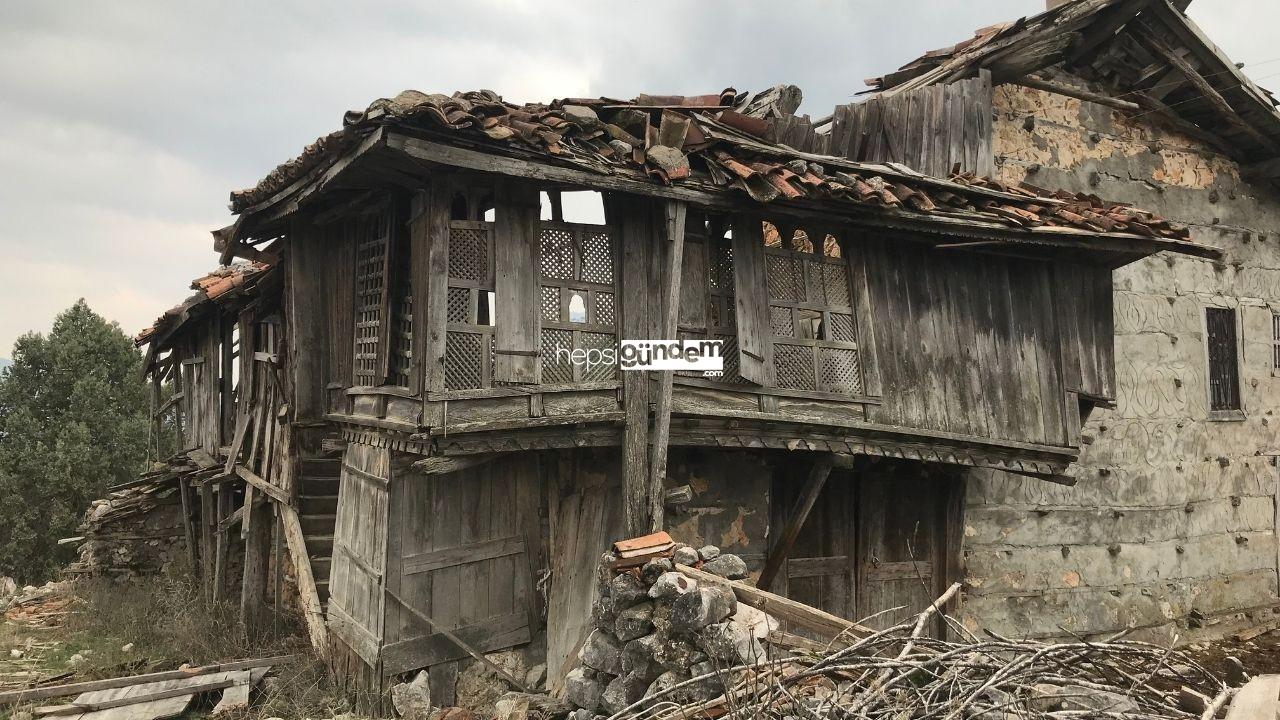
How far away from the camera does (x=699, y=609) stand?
14.6ft

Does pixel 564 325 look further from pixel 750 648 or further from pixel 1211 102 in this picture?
pixel 1211 102

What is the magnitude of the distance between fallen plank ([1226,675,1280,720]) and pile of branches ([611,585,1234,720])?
7 cm

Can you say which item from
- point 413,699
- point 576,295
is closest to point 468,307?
point 576,295

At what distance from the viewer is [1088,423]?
906 centimetres

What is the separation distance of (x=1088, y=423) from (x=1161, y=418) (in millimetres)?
1155

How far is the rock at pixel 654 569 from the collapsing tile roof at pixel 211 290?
21.8 feet

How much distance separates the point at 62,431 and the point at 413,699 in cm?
1664

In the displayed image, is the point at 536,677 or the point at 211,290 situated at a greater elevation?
the point at 211,290

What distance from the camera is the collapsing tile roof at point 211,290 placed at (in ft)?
32.4

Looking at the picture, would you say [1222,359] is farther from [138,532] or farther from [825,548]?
[138,532]

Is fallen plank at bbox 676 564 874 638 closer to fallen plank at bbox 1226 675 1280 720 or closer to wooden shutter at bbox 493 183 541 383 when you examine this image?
fallen plank at bbox 1226 675 1280 720

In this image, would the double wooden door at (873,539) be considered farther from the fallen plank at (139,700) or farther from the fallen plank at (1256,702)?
the fallen plank at (139,700)

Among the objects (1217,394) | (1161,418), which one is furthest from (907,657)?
(1217,394)

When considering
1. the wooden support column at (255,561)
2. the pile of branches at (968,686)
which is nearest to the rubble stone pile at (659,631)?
the pile of branches at (968,686)
